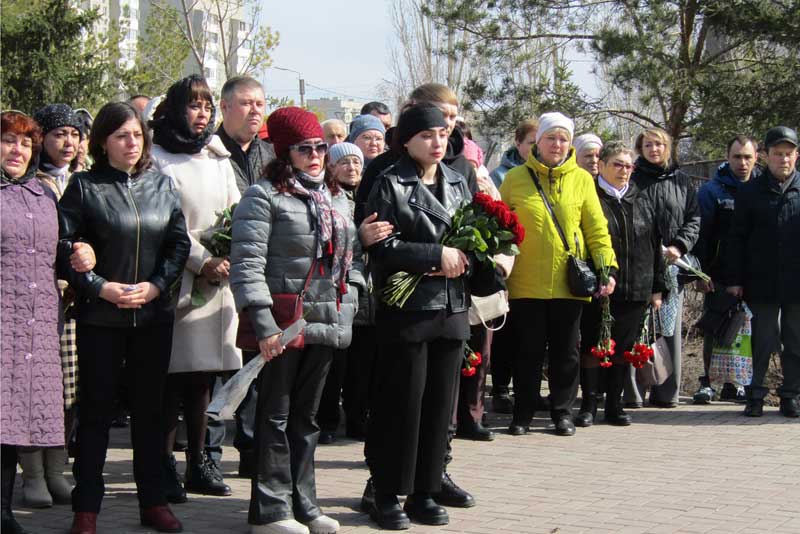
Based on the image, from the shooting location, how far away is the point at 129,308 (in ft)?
18.9

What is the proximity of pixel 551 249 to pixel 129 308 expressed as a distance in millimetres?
3635

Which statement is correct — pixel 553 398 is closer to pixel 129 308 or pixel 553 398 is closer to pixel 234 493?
pixel 234 493

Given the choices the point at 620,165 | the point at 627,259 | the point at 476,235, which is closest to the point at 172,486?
the point at 476,235

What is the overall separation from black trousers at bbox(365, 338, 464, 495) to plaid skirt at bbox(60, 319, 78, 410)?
69.3 inches

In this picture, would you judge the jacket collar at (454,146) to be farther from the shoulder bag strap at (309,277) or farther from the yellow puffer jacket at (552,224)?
the shoulder bag strap at (309,277)

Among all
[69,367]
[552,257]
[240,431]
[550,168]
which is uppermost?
[550,168]

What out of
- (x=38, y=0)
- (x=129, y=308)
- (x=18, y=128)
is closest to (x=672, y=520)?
(x=129, y=308)

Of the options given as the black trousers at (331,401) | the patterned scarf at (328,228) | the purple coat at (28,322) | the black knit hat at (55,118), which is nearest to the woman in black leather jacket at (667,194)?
the black trousers at (331,401)

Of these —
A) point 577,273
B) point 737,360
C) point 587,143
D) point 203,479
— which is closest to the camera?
point 203,479

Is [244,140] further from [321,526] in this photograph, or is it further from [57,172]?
[321,526]

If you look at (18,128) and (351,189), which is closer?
(18,128)

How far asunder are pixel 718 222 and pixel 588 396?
2365 mm

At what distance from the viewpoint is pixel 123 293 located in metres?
5.69

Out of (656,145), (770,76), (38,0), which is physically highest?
(38,0)
